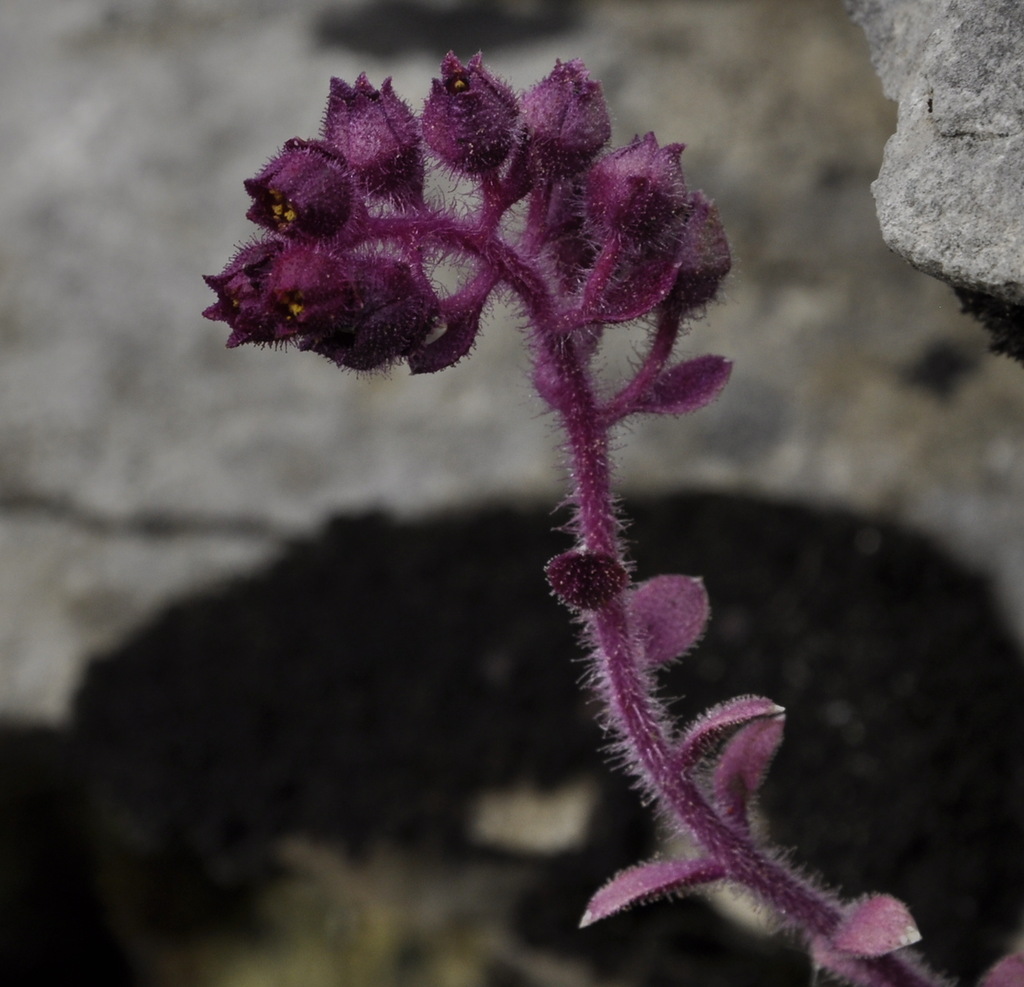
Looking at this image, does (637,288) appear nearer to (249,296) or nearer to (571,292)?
(571,292)

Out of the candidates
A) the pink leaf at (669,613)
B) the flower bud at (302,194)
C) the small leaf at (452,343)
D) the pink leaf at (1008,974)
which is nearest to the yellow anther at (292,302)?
the flower bud at (302,194)

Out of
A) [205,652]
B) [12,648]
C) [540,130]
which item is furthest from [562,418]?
[12,648]

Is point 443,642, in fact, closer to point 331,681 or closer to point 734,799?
point 331,681

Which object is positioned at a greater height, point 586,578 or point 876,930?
point 586,578

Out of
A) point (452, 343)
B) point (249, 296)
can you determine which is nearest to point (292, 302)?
point (249, 296)

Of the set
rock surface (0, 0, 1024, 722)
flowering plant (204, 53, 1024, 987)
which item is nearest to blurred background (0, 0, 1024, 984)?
rock surface (0, 0, 1024, 722)

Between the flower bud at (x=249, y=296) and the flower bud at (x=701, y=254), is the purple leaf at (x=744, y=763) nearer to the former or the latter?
the flower bud at (x=701, y=254)
